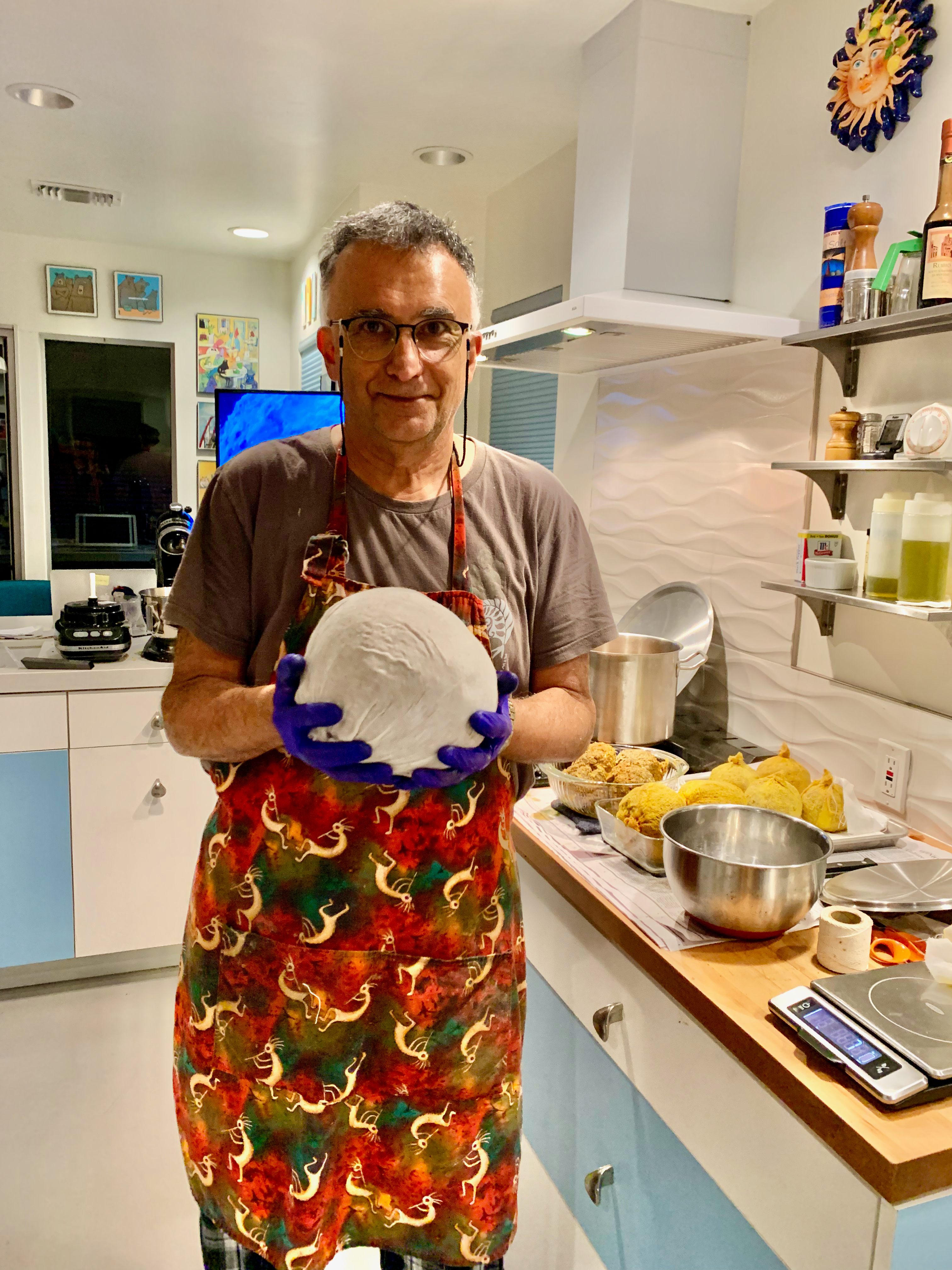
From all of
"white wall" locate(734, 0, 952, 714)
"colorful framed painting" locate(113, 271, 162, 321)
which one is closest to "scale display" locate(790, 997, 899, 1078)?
"white wall" locate(734, 0, 952, 714)

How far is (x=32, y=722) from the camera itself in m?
2.37

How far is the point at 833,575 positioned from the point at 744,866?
2.27ft

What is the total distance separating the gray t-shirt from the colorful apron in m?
0.03

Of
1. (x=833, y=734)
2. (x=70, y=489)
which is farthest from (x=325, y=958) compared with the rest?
(x=70, y=489)

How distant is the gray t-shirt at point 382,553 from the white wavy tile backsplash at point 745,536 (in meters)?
0.78

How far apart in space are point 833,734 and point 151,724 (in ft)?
5.76

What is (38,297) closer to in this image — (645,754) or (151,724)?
(151,724)

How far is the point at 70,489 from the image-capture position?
5121 millimetres

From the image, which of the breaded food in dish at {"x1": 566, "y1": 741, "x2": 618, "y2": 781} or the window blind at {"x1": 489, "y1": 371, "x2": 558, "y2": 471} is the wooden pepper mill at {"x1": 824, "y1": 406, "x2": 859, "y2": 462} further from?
the window blind at {"x1": 489, "y1": 371, "x2": 558, "y2": 471}

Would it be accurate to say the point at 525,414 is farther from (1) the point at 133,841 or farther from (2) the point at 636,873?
(2) the point at 636,873

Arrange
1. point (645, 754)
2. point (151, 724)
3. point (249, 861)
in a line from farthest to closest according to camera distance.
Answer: point (151, 724) < point (645, 754) < point (249, 861)

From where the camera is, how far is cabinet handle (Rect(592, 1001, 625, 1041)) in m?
1.32

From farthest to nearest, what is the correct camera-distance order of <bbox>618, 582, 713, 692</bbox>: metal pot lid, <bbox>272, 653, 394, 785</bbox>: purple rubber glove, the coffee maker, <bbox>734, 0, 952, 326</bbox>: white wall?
the coffee maker, <bbox>618, 582, 713, 692</bbox>: metal pot lid, <bbox>734, 0, 952, 326</bbox>: white wall, <bbox>272, 653, 394, 785</bbox>: purple rubber glove

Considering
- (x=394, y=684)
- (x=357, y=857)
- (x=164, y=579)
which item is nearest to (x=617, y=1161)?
(x=357, y=857)
